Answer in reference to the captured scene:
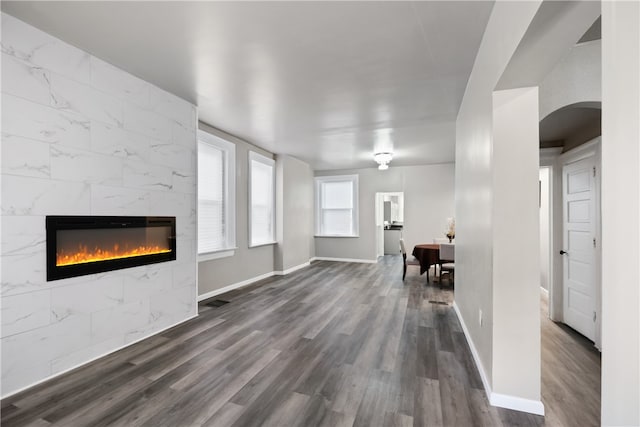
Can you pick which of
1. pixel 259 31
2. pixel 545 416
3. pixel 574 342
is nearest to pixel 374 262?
pixel 574 342

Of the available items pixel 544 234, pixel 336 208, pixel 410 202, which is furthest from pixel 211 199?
pixel 544 234

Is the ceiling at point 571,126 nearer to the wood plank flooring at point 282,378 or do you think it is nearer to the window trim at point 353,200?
the wood plank flooring at point 282,378

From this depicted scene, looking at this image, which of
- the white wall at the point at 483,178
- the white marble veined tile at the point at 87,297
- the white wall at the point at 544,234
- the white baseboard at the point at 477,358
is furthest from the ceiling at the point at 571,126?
the white marble veined tile at the point at 87,297

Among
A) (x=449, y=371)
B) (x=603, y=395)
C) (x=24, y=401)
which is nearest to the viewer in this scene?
(x=603, y=395)

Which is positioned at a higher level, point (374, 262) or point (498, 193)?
point (498, 193)

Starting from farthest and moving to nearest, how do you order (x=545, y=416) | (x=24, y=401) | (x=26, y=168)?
(x=26, y=168) < (x=24, y=401) < (x=545, y=416)

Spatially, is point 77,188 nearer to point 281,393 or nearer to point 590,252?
point 281,393

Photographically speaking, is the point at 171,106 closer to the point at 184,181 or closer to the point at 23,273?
the point at 184,181

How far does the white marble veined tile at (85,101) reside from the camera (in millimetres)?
2395

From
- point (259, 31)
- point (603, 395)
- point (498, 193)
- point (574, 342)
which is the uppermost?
→ point (259, 31)

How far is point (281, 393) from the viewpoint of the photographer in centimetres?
215

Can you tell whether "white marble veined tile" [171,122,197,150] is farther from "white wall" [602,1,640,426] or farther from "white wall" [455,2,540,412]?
"white wall" [602,1,640,426]

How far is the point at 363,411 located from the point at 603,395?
149 cm

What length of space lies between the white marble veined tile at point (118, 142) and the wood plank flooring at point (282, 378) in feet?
6.26
